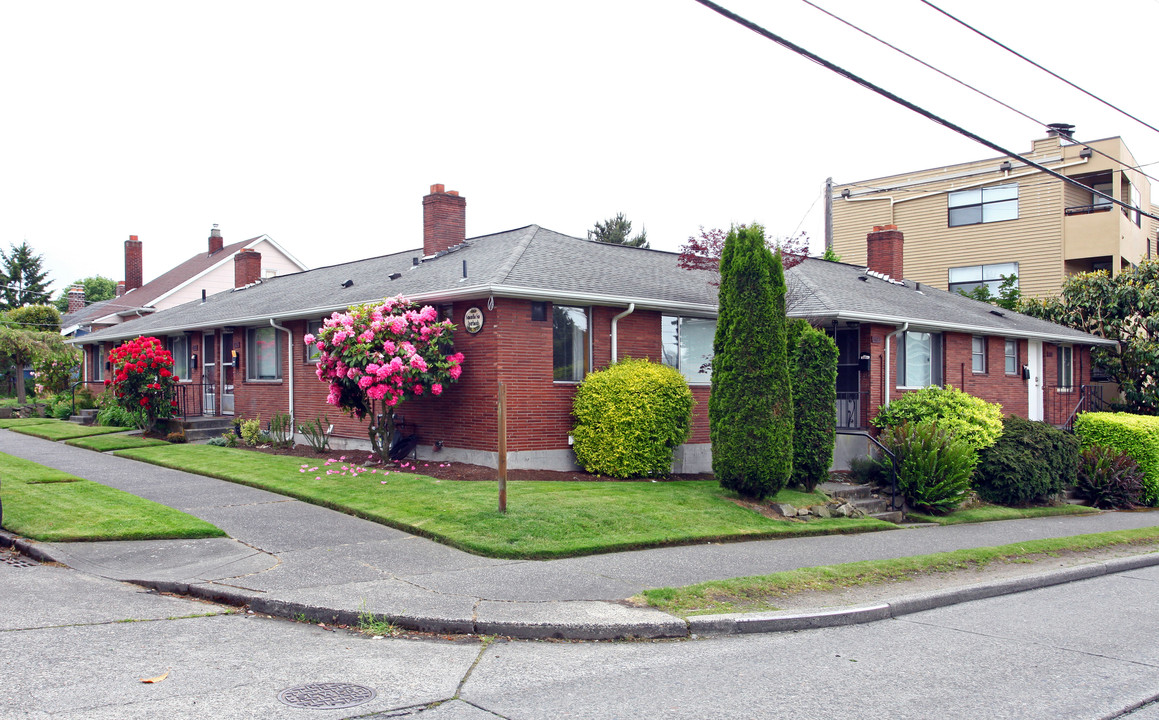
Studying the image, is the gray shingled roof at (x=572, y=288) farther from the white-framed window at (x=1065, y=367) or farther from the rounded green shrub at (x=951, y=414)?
the rounded green shrub at (x=951, y=414)

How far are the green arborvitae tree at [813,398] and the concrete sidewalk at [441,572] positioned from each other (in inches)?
77.3

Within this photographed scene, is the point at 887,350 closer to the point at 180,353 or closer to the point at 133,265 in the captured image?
the point at 180,353

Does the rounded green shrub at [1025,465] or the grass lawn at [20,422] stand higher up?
the grass lawn at [20,422]

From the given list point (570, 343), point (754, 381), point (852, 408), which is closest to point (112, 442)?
point (570, 343)

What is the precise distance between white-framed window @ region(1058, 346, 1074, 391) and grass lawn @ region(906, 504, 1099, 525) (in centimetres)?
765

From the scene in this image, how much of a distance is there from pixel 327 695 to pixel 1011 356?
2110cm

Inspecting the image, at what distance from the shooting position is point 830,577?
880 centimetres

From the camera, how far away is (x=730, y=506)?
12438 millimetres

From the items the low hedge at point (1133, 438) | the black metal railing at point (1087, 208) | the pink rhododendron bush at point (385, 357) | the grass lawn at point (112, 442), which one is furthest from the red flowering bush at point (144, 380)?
the black metal railing at point (1087, 208)

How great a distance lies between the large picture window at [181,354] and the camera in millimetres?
24094

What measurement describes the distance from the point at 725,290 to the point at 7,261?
69.5 m

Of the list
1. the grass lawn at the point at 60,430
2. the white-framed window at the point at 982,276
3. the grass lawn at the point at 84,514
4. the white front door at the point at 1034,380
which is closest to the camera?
the grass lawn at the point at 84,514

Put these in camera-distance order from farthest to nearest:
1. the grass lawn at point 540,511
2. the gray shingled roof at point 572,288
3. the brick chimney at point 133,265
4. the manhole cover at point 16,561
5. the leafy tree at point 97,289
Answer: the leafy tree at point 97,289 → the brick chimney at point 133,265 → the gray shingled roof at point 572,288 → the grass lawn at point 540,511 → the manhole cover at point 16,561

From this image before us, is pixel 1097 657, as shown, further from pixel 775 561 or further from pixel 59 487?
pixel 59 487
